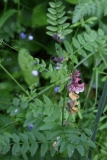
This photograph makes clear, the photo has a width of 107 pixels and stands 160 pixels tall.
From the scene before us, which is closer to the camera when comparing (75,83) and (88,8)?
(75,83)

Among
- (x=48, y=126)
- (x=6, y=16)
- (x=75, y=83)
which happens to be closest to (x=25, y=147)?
(x=48, y=126)

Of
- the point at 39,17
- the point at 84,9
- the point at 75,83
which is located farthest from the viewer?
the point at 39,17

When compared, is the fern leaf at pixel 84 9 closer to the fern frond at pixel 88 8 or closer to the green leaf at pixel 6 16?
the fern frond at pixel 88 8

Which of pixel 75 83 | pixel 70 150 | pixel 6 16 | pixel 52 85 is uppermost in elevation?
pixel 6 16

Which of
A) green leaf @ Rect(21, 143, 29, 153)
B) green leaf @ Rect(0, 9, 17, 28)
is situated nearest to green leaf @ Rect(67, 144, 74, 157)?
green leaf @ Rect(21, 143, 29, 153)

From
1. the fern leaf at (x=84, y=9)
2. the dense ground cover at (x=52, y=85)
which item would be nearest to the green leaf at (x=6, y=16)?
the dense ground cover at (x=52, y=85)

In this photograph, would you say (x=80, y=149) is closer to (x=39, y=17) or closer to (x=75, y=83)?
(x=75, y=83)

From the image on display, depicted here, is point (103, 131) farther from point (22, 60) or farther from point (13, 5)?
point (13, 5)

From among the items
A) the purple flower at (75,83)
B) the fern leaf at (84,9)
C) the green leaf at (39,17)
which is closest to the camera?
the purple flower at (75,83)
